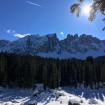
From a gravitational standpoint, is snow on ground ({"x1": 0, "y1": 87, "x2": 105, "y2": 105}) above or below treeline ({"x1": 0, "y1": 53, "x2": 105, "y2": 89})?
below

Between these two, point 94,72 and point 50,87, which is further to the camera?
point 94,72

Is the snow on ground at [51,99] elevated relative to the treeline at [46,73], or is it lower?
lower

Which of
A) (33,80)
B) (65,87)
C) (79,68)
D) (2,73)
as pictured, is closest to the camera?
(2,73)

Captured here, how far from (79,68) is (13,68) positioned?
3967cm

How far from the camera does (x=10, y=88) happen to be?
12594cm

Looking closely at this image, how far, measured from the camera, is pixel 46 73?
129000 mm

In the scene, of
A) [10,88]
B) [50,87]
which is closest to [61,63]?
[50,87]

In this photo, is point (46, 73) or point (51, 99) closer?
point (51, 99)

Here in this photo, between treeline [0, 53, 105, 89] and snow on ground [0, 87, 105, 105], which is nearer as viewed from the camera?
snow on ground [0, 87, 105, 105]

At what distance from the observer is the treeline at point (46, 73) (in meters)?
129

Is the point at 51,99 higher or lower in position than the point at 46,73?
lower

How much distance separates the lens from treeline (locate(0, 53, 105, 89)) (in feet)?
423

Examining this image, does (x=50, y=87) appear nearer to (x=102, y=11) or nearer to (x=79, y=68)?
(x=79, y=68)

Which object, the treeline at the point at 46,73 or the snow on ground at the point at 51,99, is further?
the treeline at the point at 46,73
